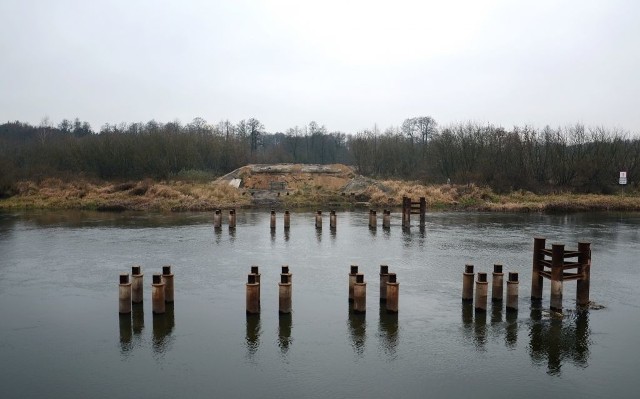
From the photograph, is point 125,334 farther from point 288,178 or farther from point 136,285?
point 288,178

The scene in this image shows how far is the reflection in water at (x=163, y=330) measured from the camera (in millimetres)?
12305

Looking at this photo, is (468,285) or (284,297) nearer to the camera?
(284,297)

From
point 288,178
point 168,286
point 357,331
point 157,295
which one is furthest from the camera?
point 288,178

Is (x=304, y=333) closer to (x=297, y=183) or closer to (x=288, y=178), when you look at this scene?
(x=297, y=183)

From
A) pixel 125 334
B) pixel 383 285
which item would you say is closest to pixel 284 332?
pixel 383 285

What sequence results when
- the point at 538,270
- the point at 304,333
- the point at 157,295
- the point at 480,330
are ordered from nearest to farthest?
1. the point at 304,333
2. the point at 480,330
3. the point at 157,295
4. the point at 538,270

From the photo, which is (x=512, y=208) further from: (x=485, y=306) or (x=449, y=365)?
(x=449, y=365)

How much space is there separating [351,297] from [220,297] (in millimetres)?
4083

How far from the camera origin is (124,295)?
14148 mm

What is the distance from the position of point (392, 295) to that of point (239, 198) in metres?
37.9

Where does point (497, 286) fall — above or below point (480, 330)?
above

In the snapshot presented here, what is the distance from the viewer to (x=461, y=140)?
63312mm

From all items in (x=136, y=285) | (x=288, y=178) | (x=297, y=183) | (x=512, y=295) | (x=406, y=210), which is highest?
(x=288, y=178)

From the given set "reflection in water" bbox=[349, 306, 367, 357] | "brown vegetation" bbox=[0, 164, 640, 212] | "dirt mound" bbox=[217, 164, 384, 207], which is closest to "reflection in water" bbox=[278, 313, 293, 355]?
"reflection in water" bbox=[349, 306, 367, 357]
